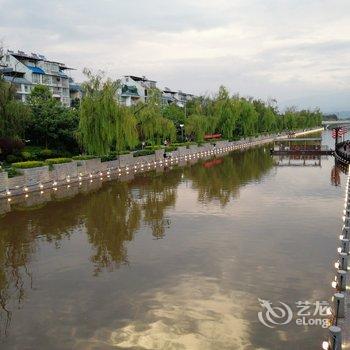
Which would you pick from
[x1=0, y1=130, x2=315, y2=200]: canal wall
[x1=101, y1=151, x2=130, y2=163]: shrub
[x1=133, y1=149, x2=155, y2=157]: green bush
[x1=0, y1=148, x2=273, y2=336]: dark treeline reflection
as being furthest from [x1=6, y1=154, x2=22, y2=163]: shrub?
[x1=0, y1=148, x2=273, y2=336]: dark treeline reflection

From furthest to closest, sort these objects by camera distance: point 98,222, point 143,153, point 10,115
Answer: point 143,153
point 10,115
point 98,222

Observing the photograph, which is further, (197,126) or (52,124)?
(197,126)

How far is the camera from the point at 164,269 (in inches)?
434

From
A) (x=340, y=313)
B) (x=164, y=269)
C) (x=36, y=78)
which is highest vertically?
(x=36, y=78)

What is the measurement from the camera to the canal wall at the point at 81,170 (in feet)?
76.9

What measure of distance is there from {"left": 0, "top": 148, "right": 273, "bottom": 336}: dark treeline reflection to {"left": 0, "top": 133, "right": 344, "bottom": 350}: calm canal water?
0.18 ft

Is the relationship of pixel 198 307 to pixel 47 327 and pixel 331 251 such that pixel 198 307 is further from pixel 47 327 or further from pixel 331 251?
pixel 331 251

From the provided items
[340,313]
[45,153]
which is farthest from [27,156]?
[340,313]

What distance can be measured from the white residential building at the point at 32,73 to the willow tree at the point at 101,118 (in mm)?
35206

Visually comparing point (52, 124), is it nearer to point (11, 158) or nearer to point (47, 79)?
point (11, 158)

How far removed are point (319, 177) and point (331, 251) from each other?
17963 mm

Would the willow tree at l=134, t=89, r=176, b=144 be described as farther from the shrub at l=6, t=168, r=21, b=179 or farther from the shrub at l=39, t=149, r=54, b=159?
the shrub at l=6, t=168, r=21, b=179

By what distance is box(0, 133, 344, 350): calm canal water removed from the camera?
25.3 feet

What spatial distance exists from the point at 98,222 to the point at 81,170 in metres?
13.5
